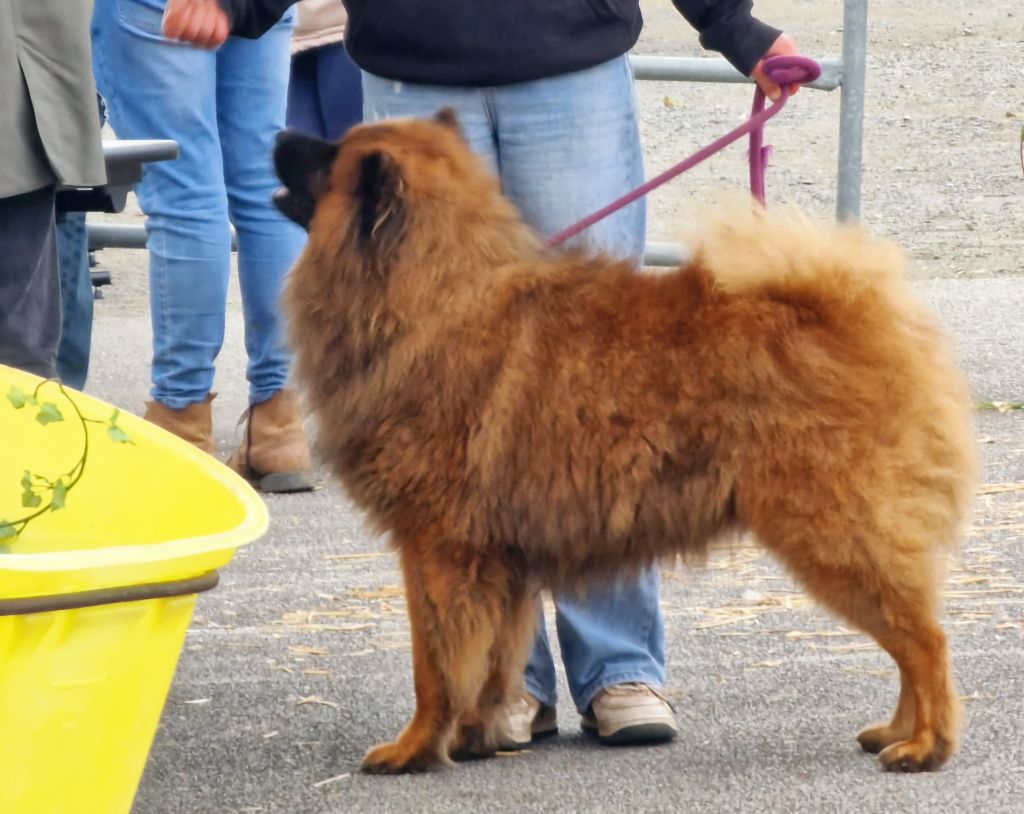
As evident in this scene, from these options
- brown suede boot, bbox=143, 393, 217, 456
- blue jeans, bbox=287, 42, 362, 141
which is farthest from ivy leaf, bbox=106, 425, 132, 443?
blue jeans, bbox=287, 42, 362, 141

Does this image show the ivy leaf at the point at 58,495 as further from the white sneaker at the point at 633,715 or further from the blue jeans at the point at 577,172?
the white sneaker at the point at 633,715

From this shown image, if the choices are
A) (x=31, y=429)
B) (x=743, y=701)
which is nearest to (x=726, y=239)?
(x=743, y=701)

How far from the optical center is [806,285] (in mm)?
3238

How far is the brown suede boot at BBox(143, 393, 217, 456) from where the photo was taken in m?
5.57

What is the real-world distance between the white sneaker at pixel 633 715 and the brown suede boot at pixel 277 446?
235 centimetres

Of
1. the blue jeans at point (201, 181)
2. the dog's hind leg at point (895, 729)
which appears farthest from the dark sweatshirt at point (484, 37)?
the blue jeans at point (201, 181)

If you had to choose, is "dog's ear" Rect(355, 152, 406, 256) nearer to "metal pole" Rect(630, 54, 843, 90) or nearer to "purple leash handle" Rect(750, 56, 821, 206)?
"purple leash handle" Rect(750, 56, 821, 206)

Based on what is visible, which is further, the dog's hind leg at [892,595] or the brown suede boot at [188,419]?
the brown suede boot at [188,419]

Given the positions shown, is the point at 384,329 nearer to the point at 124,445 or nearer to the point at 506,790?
the point at 124,445

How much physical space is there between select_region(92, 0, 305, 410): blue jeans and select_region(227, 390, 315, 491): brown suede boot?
0.06m

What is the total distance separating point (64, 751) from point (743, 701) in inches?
69.1

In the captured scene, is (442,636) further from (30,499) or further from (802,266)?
(802,266)

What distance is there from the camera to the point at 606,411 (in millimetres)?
3205

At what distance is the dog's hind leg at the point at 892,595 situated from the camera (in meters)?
3.16
